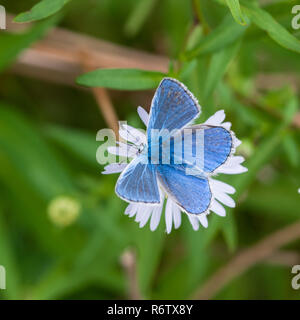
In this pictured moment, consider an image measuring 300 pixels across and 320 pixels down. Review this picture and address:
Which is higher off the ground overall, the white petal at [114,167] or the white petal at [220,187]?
the white petal at [220,187]

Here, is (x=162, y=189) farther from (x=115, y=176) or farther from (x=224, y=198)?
(x=115, y=176)

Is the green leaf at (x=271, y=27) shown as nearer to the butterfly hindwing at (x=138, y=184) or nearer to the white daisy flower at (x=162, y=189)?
the white daisy flower at (x=162, y=189)

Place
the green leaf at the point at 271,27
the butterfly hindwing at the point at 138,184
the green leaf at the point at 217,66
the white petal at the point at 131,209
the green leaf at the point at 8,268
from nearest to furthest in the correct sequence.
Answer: the butterfly hindwing at the point at 138,184 < the green leaf at the point at 271,27 < the white petal at the point at 131,209 < the green leaf at the point at 217,66 < the green leaf at the point at 8,268

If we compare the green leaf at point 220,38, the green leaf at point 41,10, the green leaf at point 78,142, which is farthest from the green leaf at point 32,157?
the green leaf at point 41,10

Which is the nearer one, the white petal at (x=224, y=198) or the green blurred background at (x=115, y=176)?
the white petal at (x=224, y=198)

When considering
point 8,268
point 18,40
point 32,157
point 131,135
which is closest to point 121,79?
point 131,135

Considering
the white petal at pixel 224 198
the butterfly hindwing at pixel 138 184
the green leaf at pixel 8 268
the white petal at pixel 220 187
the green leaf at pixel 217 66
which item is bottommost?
the butterfly hindwing at pixel 138 184
